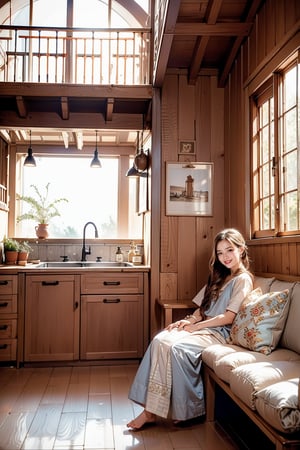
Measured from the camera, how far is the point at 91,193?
5746 mm

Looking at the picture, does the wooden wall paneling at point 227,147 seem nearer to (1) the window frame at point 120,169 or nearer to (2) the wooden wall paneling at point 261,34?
(2) the wooden wall paneling at point 261,34

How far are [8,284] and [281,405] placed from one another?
291 centimetres

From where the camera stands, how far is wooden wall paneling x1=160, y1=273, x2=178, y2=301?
13.4 feet

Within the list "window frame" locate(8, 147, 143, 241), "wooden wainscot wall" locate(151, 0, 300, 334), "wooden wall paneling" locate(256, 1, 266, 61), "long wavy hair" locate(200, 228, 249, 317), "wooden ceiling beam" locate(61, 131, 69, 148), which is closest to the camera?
"long wavy hair" locate(200, 228, 249, 317)

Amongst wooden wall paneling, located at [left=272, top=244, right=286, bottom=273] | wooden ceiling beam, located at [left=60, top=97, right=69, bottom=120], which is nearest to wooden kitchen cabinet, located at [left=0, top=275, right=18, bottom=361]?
wooden ceiling beam, located at [left=60, top=97, right=69, bottom=120]

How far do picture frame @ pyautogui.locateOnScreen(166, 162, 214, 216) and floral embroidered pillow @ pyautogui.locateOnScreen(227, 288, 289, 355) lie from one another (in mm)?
1559

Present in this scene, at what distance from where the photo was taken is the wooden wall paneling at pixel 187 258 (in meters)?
4.09

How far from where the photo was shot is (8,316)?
402 cm

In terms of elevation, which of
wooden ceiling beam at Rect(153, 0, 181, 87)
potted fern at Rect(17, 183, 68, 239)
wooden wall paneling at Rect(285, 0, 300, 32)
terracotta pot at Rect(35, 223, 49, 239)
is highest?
wooden ceiling beam at Rect(153, 0, 181, 87)

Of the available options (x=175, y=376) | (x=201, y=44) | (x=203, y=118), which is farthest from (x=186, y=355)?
(x=201, y=44)

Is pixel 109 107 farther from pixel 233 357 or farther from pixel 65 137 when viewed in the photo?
pixel 233 357

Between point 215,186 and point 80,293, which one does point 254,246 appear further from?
point 80,293

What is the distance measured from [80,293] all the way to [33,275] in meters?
0.44

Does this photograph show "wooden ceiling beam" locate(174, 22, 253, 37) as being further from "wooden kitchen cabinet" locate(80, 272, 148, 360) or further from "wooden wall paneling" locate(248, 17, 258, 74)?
"wooden kitchen cabinet" locate(80, 272, 148, 360)
